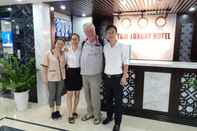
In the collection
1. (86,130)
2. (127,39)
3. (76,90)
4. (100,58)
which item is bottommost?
(86,130)

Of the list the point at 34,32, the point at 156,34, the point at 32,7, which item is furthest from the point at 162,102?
the point at 156,34

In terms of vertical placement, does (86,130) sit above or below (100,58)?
below

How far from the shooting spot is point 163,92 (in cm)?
308

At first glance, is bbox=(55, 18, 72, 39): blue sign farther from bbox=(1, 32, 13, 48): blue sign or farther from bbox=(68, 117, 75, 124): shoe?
bbox=(68, 117, 75, 124): shoe

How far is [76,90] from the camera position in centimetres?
297

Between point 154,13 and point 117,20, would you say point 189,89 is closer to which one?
point 154,13

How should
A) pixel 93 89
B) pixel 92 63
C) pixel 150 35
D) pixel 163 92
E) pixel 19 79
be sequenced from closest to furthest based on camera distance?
pixel 92 63 < pixel 93 89 < pixel 163 92 < pixel 19 79 < pixel 150 35

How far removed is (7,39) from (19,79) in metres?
1.31

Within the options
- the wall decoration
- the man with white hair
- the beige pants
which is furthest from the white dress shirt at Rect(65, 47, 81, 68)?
the wall decoration

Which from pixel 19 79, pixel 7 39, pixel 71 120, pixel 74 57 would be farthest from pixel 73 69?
pixel 7 39

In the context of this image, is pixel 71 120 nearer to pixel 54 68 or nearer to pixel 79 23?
pixel 54 68

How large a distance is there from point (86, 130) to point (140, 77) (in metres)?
1.33

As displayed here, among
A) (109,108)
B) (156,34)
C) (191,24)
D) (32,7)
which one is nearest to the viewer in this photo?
(109,108)

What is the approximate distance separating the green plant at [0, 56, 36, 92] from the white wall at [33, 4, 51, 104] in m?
0.15
